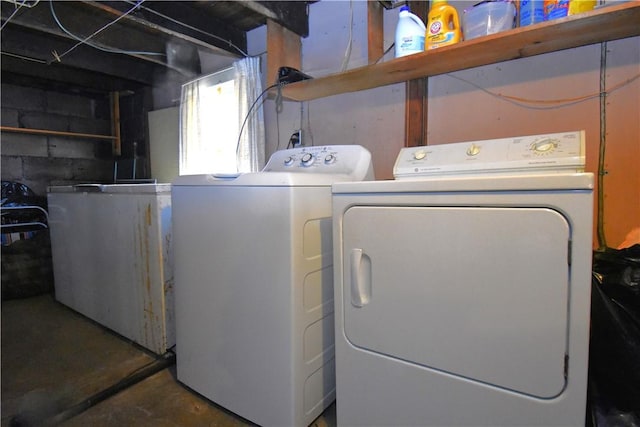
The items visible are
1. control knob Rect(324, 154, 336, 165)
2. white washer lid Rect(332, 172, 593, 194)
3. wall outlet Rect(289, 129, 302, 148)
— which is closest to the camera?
white washer lid Rect(332, 172, 593, 194)

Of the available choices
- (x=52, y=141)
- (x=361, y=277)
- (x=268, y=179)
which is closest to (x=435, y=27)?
(x=268, y=179)

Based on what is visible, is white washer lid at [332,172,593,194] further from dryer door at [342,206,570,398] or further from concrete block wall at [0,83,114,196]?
concrete block wall at [0,83,114,196]

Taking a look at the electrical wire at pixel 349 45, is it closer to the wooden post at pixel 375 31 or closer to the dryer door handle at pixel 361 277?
the wooden post at pixel 375 31

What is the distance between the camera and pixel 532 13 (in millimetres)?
1231

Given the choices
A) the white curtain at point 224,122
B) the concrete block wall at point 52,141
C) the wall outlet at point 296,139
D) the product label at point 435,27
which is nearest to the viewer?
the product label at point 435,27

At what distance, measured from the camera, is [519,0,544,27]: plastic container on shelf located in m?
1.22

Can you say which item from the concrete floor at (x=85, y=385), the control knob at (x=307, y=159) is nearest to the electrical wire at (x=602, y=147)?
the control knob at (x=307, y=159)

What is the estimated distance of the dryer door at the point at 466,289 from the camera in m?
0.76

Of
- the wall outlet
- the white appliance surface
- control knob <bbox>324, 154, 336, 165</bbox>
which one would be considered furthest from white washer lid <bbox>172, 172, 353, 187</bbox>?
the wall outlet

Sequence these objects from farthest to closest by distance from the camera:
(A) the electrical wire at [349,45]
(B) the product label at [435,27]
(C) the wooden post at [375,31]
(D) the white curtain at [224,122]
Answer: (D) the white curtain at [224,122] → (A) the electrical wire at [349,45] → (C) the wooden post at [375,31] → (B) the product label at [435,27]

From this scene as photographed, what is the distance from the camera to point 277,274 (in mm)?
1150

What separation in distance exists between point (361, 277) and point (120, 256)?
1.62 meters

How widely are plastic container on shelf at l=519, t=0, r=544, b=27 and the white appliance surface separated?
175cm

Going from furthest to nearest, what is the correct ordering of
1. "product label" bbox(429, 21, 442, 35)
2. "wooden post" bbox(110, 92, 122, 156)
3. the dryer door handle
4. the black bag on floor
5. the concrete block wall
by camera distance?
"wooden post" bbox(110, 92, 122, 156), the concrete block wall, "product label" bbox(429, 21, 442, 35), the dryer door handle, the black bag on floor
